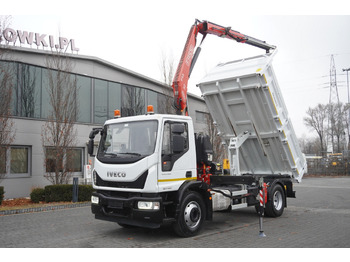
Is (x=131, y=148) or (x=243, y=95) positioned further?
(x=243, y=95)

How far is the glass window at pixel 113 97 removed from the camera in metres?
20.0

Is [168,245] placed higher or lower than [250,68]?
lower

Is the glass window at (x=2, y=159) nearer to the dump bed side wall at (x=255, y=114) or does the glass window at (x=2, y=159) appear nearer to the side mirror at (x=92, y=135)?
the side mirror at (x=92, y=135)

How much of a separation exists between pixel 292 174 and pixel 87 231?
20.5 ft

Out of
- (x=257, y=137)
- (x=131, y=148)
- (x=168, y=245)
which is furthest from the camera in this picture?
(x=257, y=137)

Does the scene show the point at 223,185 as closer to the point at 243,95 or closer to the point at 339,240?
the point at 243,95

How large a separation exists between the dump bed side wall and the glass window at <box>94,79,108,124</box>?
1047 centimetres

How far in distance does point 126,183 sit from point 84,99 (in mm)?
12718

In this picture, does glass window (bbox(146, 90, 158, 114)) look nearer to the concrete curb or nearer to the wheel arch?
the concrete curb

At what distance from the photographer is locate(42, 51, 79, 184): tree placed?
14500mm

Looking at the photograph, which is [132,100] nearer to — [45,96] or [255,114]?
[45,96]

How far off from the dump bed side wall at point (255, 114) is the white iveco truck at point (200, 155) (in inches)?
1.1

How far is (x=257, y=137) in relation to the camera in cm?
988

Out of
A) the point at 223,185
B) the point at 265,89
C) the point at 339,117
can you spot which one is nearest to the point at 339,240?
the point at 223,185
